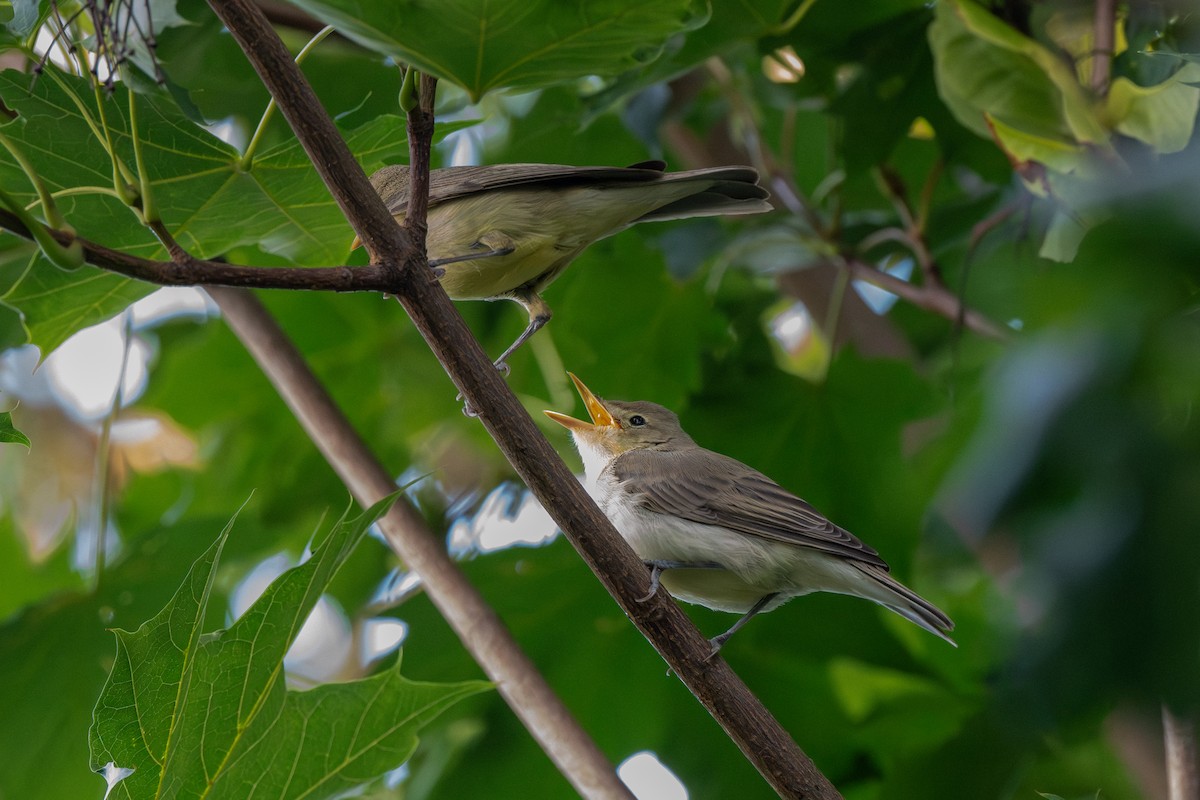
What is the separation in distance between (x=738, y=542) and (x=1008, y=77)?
122cm

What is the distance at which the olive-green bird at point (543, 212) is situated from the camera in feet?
8.30

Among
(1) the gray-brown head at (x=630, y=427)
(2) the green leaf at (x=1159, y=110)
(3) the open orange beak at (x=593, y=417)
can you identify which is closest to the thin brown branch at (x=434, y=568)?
(3) the open orange beak at (x=593, y=417)

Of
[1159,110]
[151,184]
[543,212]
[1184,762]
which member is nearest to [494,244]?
[543,212]

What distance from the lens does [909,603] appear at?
2.47 m

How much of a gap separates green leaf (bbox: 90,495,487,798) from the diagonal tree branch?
0.35 m

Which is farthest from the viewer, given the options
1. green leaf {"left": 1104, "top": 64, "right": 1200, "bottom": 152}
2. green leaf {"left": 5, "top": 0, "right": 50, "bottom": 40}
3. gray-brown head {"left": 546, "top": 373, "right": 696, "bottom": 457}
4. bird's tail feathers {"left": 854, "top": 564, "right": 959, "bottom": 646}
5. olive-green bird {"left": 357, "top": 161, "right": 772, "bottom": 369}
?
gray-brown head {"left": 546, "top": 373, "right": 696, "bottom": 457}

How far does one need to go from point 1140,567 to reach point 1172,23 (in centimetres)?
171

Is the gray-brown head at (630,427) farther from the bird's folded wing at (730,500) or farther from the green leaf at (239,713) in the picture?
the green leaf at (239,713)

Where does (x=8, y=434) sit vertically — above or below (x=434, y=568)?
above

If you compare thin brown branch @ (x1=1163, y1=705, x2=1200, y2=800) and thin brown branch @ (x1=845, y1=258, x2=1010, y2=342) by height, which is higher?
thin brown branch @ (x1=845, y1=258, x2=1010, y2=342)

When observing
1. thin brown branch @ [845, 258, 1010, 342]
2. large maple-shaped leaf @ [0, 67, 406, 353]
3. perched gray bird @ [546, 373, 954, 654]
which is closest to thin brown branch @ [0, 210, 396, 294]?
large maple-shaped leaf @ [0, 67, 406, 353]

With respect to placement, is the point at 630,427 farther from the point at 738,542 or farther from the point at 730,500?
the point at 738,542

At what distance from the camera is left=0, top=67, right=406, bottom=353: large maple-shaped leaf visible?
206cm

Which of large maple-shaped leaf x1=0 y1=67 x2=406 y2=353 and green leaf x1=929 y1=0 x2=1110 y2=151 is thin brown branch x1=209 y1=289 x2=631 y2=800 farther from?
green leaf x1=929 y1=0 x2=1110 y2=151
